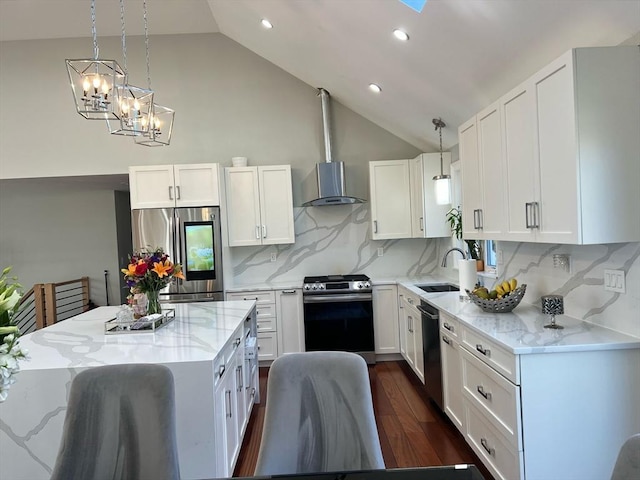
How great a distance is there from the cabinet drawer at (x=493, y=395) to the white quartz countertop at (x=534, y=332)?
191 mm

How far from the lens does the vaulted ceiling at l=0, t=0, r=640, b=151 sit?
73.5 inches

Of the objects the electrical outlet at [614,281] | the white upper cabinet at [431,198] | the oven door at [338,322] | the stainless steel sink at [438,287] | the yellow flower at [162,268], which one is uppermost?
the white upper cabinet at [431,198]

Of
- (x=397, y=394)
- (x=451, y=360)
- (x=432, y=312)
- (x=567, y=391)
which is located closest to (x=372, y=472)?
(x=567, y=391)

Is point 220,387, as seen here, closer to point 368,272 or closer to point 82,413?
point 82,413

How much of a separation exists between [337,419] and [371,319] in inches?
109

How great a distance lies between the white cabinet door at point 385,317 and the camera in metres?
4.17

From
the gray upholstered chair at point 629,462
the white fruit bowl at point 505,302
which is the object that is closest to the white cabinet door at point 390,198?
the white fruit bowl at point 505,302

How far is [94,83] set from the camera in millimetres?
2004

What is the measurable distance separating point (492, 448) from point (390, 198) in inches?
111

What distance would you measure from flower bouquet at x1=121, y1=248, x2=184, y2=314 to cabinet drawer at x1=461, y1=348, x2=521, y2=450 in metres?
1.95

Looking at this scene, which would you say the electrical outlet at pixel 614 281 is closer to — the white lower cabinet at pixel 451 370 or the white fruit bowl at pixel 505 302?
the white fruit bowl at pixel 505 302

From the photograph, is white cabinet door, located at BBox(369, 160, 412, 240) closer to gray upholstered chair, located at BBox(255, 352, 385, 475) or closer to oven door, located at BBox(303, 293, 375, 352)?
oven door, located at BBox(303, 293, 375, 352)

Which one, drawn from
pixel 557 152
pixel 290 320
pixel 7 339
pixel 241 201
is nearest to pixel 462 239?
pixel 557 152

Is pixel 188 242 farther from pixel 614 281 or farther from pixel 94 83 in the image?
pixel 614 281
